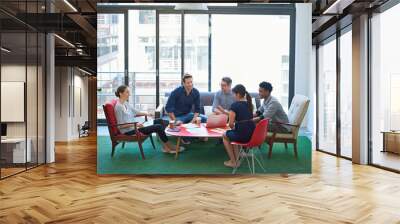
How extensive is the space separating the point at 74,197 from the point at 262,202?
7.68 feet

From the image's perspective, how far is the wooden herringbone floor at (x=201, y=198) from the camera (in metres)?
3.96

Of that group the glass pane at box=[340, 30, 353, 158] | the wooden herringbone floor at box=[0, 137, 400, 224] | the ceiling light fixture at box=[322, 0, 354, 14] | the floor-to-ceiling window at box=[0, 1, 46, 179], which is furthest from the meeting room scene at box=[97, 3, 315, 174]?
the glass pane at box=[340, 30, 353, 158]

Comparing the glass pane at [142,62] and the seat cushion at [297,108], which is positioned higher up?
the glass pane at [142,62]

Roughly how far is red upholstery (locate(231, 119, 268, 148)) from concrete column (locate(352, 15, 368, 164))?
2.97m

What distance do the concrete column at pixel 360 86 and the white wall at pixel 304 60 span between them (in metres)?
2.28

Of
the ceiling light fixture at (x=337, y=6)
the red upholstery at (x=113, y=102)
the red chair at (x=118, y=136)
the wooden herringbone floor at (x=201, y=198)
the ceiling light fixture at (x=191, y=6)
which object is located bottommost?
the wooden herringbone floor at (x=201, y=198)

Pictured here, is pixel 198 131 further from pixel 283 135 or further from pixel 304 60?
pixel 304 60

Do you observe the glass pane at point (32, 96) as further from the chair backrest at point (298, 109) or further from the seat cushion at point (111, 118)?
the chair backrest at point (298, 109)

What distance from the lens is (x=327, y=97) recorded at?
10203mm

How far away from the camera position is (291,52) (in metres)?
5.90

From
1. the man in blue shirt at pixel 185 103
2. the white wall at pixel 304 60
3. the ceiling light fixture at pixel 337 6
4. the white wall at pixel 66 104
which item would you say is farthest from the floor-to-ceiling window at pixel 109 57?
the white wall at pixel 66 104

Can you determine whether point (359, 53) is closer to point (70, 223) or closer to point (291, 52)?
point (291, 52)

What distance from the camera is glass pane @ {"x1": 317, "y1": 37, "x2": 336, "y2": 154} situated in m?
9.70

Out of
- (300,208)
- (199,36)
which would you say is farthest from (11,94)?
(300,208)
